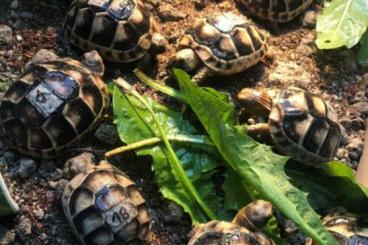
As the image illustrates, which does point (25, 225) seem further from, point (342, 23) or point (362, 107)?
point (342, 23)

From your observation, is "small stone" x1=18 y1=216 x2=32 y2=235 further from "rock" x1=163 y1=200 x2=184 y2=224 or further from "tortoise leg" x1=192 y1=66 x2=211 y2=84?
"tortoise leg" x1=192 y1=66 x2=211 y2=84

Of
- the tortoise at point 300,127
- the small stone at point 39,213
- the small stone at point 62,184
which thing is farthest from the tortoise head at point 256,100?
the small stone at point 39,213

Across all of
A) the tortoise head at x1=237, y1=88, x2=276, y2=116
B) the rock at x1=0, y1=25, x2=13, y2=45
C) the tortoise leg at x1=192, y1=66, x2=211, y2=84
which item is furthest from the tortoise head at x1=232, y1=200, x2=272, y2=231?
the rock at x1=0, y1=25, x2=13, y2=45

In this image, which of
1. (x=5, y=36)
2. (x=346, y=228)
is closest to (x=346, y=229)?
(x=346, y=228)

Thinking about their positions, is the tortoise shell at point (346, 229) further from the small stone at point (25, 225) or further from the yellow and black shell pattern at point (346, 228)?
the small stone at point (25, 225)

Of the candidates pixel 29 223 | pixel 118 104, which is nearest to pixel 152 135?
pixel 118 104

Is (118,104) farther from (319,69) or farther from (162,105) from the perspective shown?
(319,69)
